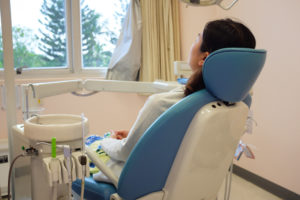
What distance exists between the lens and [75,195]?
4.21 ft

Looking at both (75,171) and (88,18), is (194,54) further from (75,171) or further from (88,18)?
(88,18)

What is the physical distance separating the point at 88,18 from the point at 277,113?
2113 mm

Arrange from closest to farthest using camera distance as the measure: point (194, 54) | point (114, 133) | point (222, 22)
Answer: point (222, 22), point (194, 54), point (114, 133)

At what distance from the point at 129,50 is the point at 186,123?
2.06 meters

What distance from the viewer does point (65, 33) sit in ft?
9.23

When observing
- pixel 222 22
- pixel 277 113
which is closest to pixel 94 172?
pixel 222 22

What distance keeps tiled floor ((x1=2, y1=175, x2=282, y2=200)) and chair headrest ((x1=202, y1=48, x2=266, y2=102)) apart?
5.42 ft

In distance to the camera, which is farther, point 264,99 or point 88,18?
point 88,18

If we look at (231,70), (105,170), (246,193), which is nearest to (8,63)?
(105,170)

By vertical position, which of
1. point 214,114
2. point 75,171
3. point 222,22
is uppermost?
point 222,22

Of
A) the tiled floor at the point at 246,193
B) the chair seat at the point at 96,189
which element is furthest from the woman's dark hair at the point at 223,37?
the tiled floor at the point at 246,193

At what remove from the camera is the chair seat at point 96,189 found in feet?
3.75

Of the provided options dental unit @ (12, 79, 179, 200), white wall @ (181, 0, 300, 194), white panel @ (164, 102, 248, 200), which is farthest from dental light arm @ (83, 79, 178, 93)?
white wall @ (181, 0, 300, 194)

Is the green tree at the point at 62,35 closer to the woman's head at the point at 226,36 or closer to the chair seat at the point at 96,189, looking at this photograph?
the chair seat at the point at 96,189
